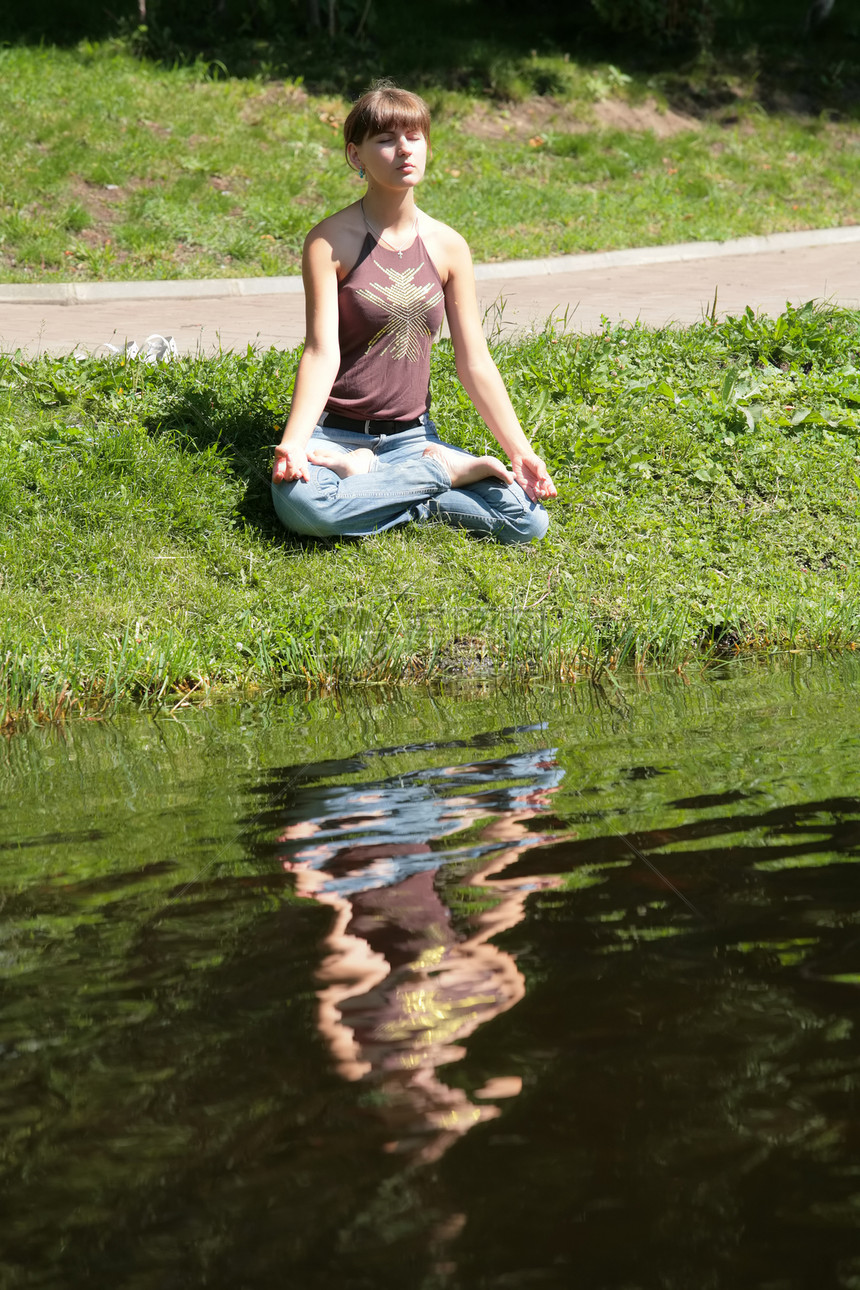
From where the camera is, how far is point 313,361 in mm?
5320

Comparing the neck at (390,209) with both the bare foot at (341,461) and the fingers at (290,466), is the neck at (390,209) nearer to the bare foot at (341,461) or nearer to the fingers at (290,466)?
the bare foot at (341,461)

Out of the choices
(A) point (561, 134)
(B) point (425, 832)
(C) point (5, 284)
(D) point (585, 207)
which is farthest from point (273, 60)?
(B) point (425, 832)

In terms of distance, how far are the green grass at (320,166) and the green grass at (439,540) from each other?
5081 millimetres

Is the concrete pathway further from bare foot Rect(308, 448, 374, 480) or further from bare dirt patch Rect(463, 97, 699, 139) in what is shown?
bare dirt patch Rect(463, 97, 699, 139)

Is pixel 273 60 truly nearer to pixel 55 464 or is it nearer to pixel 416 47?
pixel 416 47

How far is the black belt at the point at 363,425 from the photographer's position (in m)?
5.75

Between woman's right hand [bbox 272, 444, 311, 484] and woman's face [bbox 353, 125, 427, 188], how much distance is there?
114 centimetres

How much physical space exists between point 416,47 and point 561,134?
305 centimetres

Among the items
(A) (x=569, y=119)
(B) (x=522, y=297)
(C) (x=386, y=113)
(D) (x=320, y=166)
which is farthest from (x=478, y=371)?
(A) (x=569, y=119)

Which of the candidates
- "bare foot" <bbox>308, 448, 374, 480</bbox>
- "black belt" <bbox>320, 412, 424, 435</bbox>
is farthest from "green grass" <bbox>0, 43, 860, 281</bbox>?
"bare foot" <bbox>308, 448, 374, 480</bbox>

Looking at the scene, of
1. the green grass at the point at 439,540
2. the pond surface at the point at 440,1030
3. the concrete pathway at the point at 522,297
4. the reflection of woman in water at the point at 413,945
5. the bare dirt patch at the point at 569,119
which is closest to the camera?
the pond surface at the point at 440,1030

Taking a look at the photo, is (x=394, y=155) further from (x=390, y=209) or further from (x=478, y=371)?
(x=478, y=371)

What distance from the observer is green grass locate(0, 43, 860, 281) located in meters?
11.7

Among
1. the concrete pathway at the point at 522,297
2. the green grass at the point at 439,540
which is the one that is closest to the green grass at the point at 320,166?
the concrete pathway at the point at 522,297
